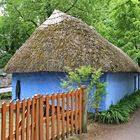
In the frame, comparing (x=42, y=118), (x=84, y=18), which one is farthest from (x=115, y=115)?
(x=84, y=18)

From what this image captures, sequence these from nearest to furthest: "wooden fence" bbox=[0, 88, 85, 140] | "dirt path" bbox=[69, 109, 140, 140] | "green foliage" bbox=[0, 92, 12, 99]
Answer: "wooden fence" bbox=[0, 88, 85, 140]
"dirt path" bbox=[69, 109, 140, 140]
"green foliage" bbox=[0, 92, 12, 99]

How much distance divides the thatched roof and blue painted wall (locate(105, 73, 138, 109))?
0.73 metres

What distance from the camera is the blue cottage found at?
14.5 m

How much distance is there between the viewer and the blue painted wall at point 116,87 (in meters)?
14.9

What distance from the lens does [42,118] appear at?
8.89m

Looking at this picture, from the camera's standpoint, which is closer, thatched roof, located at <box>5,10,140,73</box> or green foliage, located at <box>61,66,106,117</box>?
green foliage, located at <box>61,66,106,117</box>

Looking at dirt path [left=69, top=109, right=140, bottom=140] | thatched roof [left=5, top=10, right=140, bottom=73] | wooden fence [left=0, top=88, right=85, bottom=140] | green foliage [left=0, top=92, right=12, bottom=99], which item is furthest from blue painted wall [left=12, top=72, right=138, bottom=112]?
green foliage [left=0, top=92, right=12, bottom=99]

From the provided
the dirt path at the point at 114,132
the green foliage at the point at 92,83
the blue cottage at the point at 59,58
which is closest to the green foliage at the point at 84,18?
the blue cottage at the point at 59,58

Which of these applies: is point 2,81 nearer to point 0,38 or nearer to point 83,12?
point 0,38

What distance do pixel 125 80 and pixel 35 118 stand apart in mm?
11348

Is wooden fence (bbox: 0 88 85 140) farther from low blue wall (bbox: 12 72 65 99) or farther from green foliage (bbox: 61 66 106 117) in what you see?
low blue wall (bbox: 12 72 65 99)

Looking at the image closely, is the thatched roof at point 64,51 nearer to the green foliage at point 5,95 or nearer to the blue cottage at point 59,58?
the blue cottage at point 59,58

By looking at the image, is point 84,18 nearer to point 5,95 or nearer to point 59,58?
point 5,95

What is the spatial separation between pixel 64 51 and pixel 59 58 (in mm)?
484
